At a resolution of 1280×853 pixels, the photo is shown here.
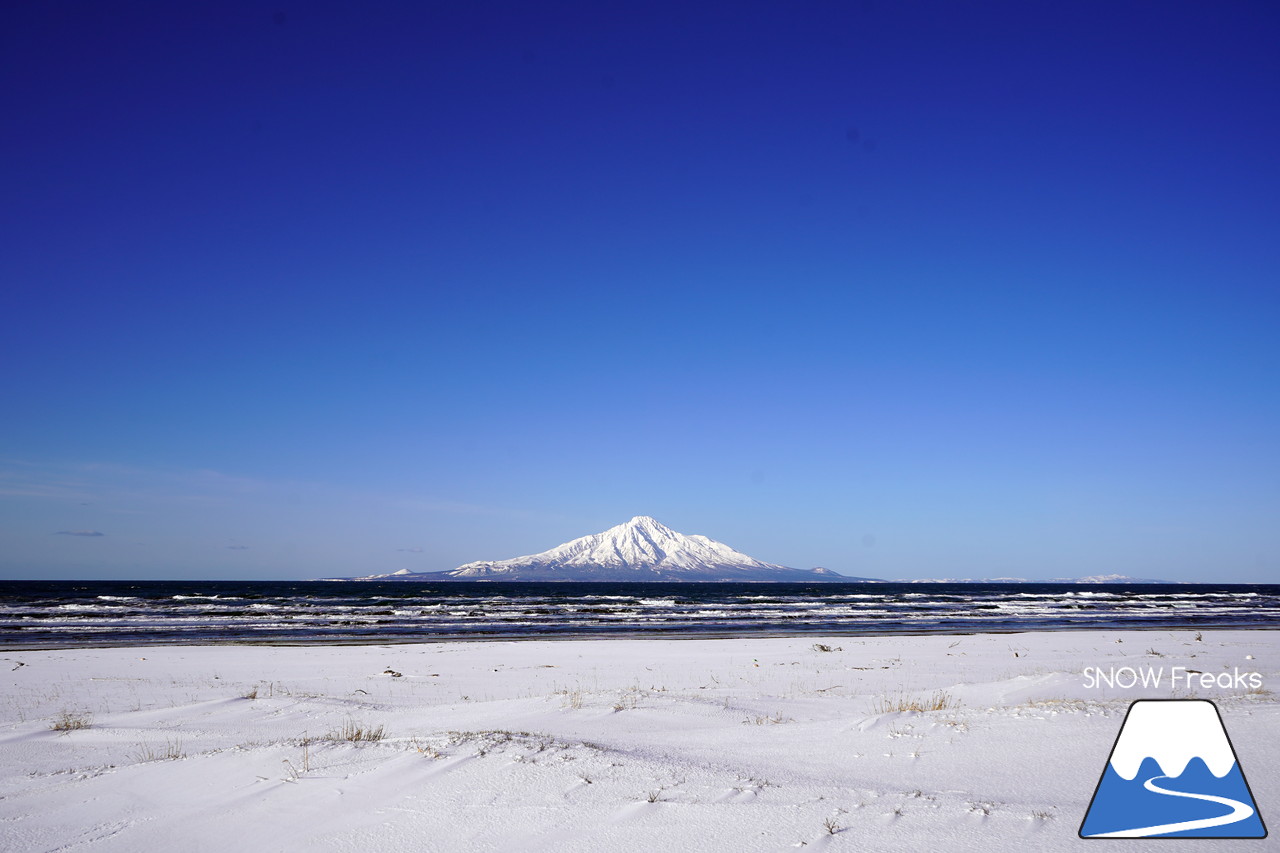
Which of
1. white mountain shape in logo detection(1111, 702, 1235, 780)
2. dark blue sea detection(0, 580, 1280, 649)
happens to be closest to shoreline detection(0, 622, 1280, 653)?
dark blue sea detection(0, 580, 1280, 649)

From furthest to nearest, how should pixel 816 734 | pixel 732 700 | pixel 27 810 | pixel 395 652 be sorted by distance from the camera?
pixel 395 652 → pixel 732 700 → pixel 816 734 → pixel 27 810

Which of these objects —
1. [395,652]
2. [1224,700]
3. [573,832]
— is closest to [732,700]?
[1224,700]

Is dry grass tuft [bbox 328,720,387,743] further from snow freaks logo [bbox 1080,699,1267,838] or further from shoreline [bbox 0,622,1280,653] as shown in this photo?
shoreline [bbox 0,622,1280,653]

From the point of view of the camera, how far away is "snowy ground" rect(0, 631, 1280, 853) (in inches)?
Result: 164

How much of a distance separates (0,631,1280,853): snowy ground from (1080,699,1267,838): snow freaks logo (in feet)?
0.54

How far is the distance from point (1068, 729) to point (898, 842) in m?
3.49

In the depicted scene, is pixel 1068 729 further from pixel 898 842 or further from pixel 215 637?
pixel 215 637

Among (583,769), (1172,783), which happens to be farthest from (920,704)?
(583,769)

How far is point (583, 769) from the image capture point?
5359 millimetres

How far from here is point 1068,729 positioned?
636 cm

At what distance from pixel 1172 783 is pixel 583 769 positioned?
3.71 metres

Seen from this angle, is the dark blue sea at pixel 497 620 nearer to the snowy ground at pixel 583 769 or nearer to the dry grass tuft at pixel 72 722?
the dry grass tuft at pixel 72 722

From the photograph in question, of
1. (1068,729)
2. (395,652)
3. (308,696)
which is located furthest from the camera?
(395,652)

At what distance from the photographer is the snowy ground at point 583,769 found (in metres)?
4.17
